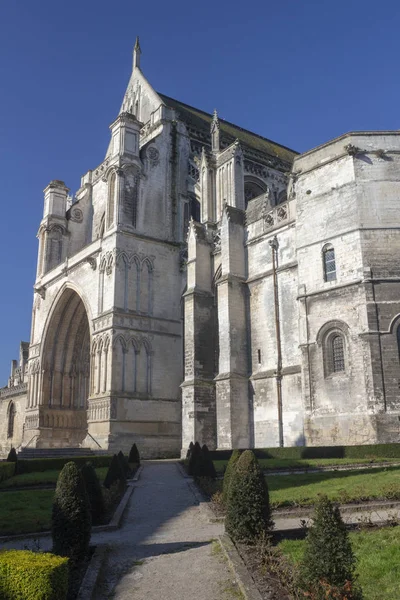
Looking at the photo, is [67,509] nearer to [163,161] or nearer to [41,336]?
[163,161]

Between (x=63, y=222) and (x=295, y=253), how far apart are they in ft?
69.2

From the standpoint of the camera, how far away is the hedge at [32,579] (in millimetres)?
4836

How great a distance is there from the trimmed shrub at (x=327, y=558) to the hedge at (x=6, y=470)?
15980 millimetres

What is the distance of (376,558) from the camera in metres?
6.67

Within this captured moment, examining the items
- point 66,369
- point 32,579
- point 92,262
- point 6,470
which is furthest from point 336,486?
point 66,369

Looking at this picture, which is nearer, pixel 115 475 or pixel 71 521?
pixel 71 521

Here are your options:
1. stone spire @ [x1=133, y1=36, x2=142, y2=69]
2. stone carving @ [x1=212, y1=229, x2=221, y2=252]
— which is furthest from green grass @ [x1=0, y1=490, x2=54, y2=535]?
stone spire @ [x1=133, y1=36, x2=142, y2=69]

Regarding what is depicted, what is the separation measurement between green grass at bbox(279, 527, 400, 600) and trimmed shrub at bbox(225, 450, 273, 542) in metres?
0.43

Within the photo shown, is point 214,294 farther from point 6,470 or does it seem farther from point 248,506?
point 248,506

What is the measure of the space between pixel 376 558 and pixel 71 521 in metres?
3.82

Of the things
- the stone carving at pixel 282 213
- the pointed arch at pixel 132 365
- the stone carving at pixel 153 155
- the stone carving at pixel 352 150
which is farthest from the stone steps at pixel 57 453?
the stone carving at pixel 352 150

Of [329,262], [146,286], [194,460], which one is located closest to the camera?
[194,460]

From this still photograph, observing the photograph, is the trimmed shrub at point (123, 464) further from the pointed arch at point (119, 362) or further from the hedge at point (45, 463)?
the pointed arch at point (119, 362)

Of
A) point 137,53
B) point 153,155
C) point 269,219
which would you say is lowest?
point 269,219
